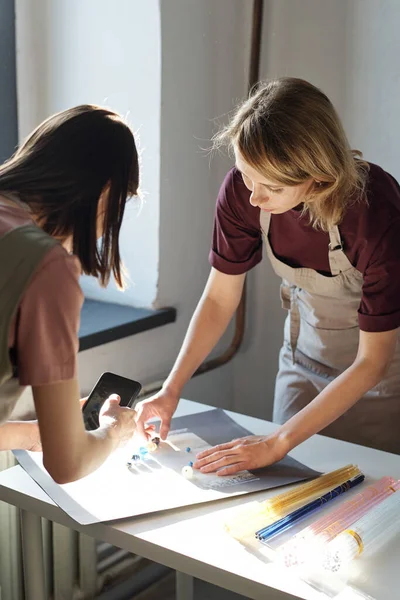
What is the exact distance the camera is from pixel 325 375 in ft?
5.08

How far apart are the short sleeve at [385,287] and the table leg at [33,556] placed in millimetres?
646

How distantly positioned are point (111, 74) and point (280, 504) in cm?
111

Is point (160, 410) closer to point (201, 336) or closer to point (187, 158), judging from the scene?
point (201, 336)

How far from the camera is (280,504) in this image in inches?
45.0

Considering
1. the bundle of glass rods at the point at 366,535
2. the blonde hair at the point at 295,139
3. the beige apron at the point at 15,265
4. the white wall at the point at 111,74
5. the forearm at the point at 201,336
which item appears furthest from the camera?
the white wall at the point at 111,74

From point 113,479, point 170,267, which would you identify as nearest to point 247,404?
point 170,267

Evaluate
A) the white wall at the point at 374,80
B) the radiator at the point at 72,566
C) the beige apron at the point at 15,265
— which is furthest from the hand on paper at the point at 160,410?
the white wall at the point at 374,80

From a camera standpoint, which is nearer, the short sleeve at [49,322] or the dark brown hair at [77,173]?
the short sleeve at [49,322]

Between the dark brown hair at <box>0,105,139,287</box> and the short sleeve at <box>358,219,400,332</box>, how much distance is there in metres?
0.49

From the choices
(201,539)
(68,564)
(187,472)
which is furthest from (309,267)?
(68,564)

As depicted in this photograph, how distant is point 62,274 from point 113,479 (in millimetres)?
528

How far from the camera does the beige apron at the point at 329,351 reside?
4.69 feet

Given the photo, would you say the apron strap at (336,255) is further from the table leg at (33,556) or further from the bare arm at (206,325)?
the table leg at (33,556)

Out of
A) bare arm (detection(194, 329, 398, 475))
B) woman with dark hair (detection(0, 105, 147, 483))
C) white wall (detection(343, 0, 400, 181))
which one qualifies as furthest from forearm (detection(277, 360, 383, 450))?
white wall (detection(343, 0, 400, 181))
